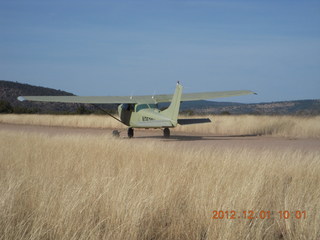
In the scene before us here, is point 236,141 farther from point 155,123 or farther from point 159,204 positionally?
point 159,204

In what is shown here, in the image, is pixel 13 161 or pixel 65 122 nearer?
pixel 13 161

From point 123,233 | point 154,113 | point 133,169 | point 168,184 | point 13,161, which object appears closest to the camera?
point 123,233

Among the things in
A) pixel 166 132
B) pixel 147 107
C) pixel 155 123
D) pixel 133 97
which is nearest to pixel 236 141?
pixel 155 123

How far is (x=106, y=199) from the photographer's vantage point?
5340 mm

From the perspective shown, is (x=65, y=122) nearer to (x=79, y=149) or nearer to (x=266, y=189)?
(x=79, y=149)

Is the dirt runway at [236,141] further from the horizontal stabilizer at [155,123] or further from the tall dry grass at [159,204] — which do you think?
the tall dry grass at [159,204]

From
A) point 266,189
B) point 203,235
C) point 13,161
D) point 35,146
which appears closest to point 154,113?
point 35,146

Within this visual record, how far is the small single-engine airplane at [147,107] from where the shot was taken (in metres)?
19.8

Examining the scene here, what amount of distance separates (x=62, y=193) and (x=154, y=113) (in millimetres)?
15841

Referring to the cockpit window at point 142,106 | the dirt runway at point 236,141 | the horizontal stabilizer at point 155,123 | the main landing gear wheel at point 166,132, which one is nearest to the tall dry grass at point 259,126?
the dirt runway at point 236,141

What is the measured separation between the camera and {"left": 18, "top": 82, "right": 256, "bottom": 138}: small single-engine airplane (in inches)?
778
